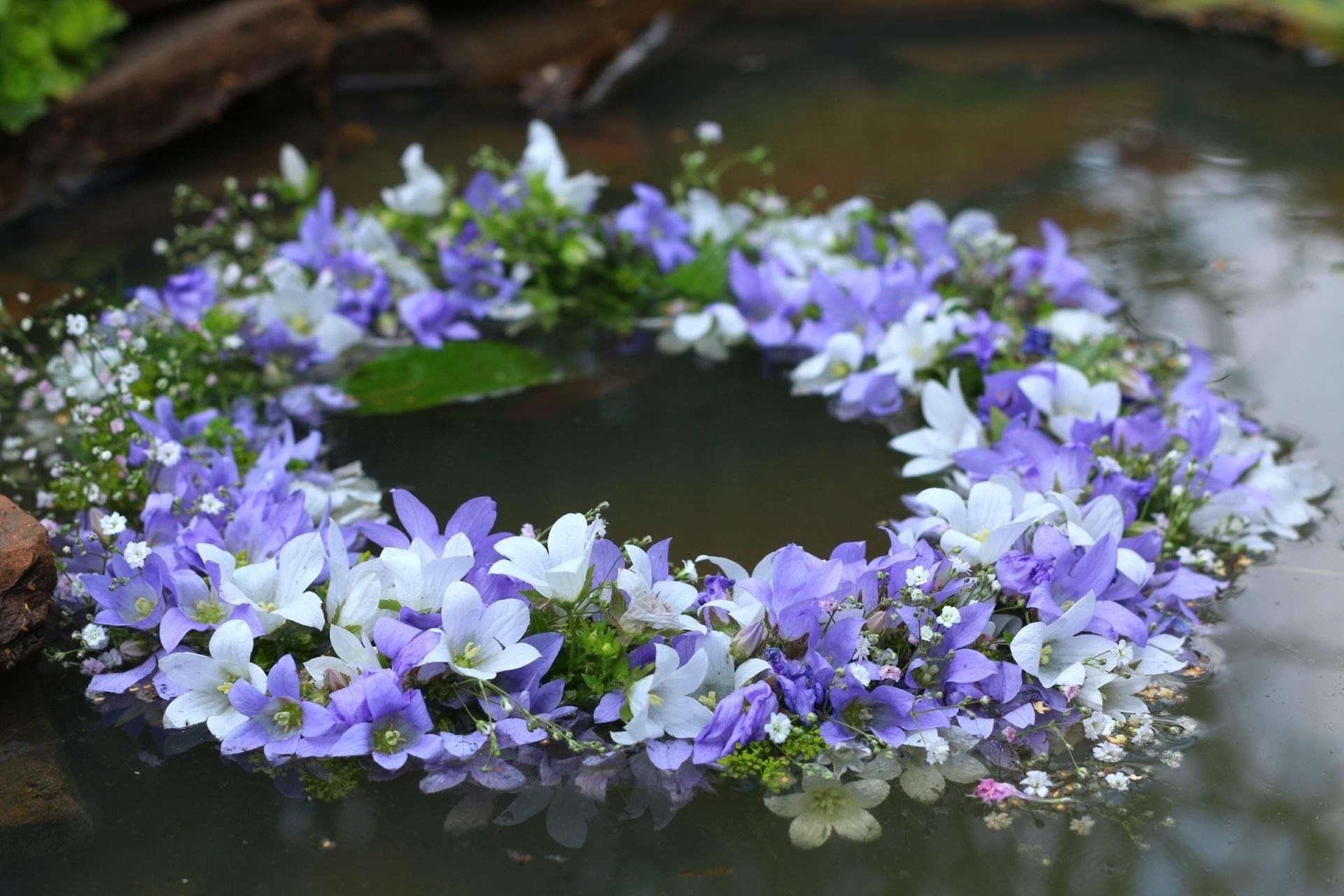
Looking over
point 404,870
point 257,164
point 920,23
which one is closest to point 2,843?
point 404,870

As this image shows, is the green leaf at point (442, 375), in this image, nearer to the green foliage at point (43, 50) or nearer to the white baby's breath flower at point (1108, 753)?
the white baby's breath flower at point (1108, 753)

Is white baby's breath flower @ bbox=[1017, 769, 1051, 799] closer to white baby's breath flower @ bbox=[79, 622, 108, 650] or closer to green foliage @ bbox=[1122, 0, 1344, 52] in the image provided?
white baby's breath flower @ bbox=[79, 622, 108, 650]

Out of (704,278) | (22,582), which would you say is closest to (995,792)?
(22,582)

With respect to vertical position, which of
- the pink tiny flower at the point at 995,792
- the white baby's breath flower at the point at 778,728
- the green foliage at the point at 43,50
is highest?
the green foliage at the point at 43,50

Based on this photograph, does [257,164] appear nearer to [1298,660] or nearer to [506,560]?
[506,560]

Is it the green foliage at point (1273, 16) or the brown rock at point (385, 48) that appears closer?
the brown rock at point (385, 48)

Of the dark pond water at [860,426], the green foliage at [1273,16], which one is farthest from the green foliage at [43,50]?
the green foliage at [1273,16]

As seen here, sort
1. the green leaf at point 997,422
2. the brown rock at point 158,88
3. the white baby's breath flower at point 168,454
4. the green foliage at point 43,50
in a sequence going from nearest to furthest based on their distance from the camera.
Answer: the white baby's breath flower at point 168,454 → the green leaf at point 997,422 → the green foliage at point 43,50 → the brown rock at point 158,88

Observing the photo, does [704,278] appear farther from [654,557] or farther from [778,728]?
[778,728]
